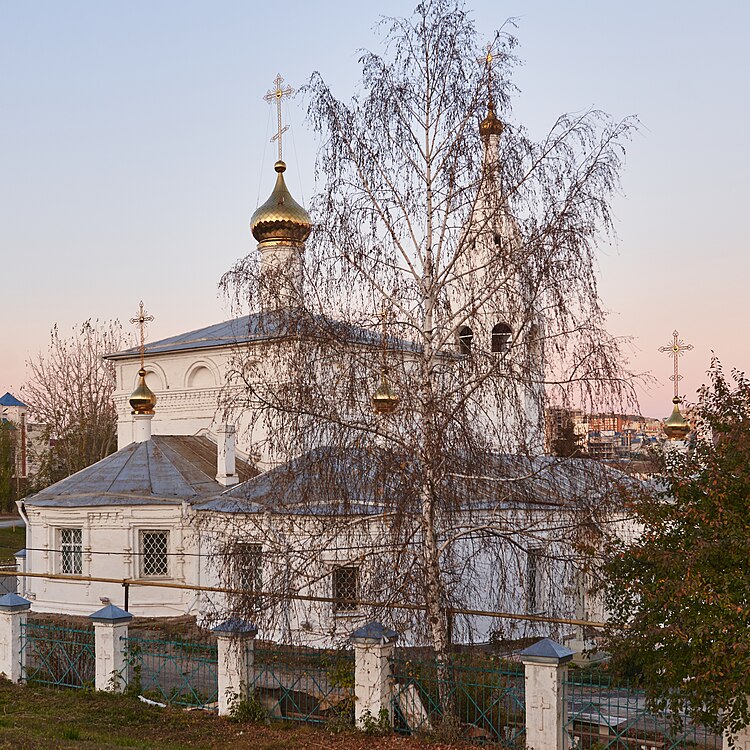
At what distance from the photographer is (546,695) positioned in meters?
8.09

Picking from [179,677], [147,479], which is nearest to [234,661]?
[179,677]

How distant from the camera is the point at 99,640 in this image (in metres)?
10.7

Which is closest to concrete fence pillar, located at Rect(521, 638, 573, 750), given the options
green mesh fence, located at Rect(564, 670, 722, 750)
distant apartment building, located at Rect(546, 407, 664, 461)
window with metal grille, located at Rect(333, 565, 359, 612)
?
green mesh fence, located at Rect(564, 670, 722, 750)

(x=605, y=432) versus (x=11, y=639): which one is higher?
(x=605, y=432)

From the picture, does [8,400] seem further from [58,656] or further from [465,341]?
[465,341]

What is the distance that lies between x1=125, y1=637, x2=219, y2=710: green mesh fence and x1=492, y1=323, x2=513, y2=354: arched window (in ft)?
15.0

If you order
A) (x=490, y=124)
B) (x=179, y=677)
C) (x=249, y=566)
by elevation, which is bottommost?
(x=179, y=677)

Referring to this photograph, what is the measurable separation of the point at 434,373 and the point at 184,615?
34.3 feet

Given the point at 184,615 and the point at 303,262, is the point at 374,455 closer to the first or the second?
the point at 303,262

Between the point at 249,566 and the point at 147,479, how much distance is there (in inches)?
410

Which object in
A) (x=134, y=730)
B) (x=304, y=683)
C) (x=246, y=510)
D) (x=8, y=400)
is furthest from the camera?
(x=8, y=400)

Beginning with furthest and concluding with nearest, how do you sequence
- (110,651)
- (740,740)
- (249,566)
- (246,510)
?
(246,510) → (110,651) → (249,566) → (740,740)

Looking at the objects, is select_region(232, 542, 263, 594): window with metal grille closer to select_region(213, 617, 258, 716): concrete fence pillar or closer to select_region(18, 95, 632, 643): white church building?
select_region(18, 95, 632, 643): white church building

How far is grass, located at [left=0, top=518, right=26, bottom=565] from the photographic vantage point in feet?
102
